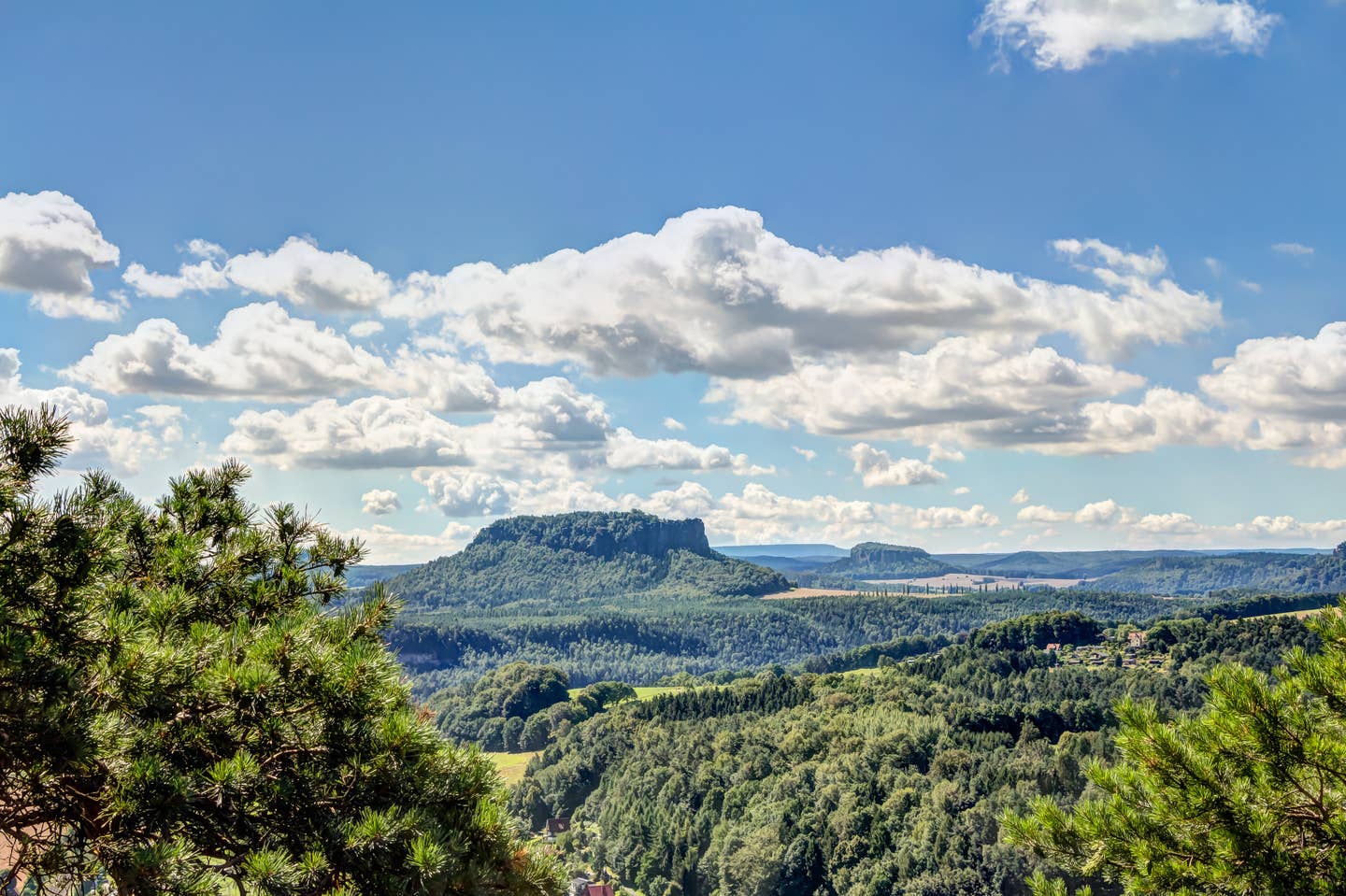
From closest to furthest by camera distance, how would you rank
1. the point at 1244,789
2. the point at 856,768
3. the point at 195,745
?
1. the point at 195,745
2. the point at 1244,789
3. the point at 856,768

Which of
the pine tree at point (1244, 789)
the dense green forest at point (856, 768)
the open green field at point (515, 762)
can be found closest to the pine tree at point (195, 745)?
the pine tree at point (1244, 789)

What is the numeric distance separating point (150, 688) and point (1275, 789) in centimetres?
1006

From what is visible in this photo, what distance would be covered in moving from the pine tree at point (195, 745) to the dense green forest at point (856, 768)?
32638 millimetres

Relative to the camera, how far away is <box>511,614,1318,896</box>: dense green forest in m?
59.6

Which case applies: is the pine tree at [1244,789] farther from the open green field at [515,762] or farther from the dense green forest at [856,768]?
the open green field at [515,762]

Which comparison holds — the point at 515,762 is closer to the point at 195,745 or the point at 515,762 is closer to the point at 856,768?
the point at 856,768

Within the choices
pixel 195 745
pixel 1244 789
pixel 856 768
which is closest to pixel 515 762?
pixel 856 768

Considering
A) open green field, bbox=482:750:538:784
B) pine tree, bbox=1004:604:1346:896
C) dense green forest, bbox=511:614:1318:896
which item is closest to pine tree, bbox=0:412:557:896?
pine tree, bbox=1004:604:1346:896

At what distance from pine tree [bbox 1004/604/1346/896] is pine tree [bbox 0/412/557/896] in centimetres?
681

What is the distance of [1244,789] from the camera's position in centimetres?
968

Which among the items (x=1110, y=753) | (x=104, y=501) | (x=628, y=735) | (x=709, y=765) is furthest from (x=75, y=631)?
(x=628, y=735)

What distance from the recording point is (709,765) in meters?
82.1

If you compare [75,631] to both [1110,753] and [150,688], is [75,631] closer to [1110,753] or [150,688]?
[150,688]

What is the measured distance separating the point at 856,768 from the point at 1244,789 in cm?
6509
